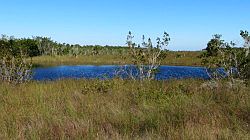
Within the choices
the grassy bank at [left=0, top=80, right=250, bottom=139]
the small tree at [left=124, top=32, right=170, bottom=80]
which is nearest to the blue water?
the small tree at [left=124, top=32, right=170, bottom=80]

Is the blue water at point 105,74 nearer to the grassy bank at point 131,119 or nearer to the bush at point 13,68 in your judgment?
the bush at point 13,68

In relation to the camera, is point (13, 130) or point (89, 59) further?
point (89, 59)

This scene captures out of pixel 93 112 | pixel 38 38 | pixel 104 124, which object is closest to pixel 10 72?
pixel 93 112

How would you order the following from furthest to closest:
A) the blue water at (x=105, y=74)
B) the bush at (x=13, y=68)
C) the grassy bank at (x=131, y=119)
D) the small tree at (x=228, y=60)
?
the blue water at (x=105, y=74) < the bush at (x=13, y=68) < the small tree at (x=228, y=60) < the grassy bank at (x=131, y=119)

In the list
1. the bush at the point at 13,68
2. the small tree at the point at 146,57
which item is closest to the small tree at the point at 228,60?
the small tree at the point at 146,57

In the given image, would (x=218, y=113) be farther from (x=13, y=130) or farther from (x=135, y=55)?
(x=135, y=55)

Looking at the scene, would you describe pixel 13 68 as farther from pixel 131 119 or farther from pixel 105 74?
pixel 131 119

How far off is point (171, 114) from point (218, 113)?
0.90 m

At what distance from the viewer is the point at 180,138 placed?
5.57m

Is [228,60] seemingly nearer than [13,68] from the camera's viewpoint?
Yes

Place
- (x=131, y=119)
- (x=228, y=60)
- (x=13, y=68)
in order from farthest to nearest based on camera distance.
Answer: (x=13, y=68)
(x=228, y=60)
(x=131, y=119)

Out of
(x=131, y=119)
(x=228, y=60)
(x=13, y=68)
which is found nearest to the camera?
(x=131, y=119)

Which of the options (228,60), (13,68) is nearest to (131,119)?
(228,60)

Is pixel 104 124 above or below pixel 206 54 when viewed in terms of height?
below
